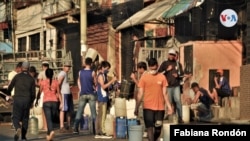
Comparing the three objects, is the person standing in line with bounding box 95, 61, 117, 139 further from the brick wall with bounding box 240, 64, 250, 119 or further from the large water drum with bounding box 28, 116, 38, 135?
the brick wall with bounding box 240, 64, 250, 119

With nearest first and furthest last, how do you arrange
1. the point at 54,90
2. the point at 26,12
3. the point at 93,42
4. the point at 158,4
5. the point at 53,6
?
the point at 54,90 < the point at 158,4 < the point at 93,42 < the point at 53,6 < the point at 26,12

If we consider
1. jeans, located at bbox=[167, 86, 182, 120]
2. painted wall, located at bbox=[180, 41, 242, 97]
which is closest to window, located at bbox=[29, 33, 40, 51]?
painted wall, located at bbox=[180, 41, 242, 97]

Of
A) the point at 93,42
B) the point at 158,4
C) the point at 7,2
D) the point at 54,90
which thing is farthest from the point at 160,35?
the point at 7,2

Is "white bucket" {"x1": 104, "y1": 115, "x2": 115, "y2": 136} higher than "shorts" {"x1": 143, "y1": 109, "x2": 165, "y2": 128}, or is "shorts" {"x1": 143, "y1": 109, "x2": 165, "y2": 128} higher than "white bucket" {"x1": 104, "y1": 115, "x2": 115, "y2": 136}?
"shorts" {"x1": 143, "y1": 109, "x2": 165, "y2": 128}

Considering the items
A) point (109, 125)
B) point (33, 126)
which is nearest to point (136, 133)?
point (109, 125)

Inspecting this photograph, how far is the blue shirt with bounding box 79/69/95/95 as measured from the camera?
14875 millimetres

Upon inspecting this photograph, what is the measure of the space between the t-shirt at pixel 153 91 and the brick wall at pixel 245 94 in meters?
6.77

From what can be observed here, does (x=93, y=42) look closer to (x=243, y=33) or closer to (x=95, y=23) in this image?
(x=95, y=23)

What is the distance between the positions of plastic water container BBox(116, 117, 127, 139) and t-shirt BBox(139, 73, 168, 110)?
270cm

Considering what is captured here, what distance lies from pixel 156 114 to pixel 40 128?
630 cm

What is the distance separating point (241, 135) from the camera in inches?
297

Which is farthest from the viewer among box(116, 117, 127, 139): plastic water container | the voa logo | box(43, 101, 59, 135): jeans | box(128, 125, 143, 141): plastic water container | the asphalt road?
the voa logo

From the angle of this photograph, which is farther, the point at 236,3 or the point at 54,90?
the point at 236,3
